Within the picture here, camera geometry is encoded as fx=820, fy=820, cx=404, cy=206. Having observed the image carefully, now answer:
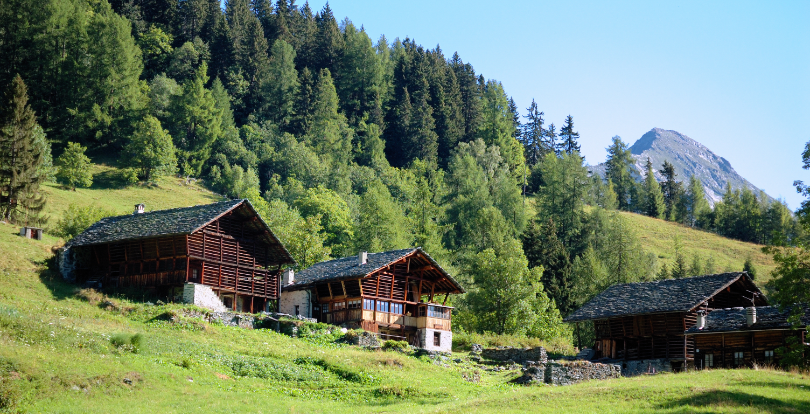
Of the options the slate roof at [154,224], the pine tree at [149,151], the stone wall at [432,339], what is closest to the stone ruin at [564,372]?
the stone wall at [432,339]

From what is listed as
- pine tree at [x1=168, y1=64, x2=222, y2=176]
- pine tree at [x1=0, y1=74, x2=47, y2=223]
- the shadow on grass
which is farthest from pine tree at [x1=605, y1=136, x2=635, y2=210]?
the shadow on grass

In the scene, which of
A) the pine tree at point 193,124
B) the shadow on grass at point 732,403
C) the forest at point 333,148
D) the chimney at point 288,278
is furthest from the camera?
the pine tree at point 193,124

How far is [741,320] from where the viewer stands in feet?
174

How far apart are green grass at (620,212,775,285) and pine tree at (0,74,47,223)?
83.2 metres

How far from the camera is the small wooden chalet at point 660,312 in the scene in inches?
2247

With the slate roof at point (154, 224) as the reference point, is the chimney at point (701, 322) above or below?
below

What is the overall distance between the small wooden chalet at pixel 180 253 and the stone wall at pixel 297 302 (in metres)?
1.40

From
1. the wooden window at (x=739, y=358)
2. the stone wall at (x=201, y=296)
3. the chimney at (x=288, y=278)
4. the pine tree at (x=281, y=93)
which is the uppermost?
the pine tree at (x=281, y=93)

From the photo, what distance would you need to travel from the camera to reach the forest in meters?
83.1

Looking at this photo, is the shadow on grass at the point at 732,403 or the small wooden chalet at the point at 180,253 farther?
the small wooden chalet at the point at 180,253

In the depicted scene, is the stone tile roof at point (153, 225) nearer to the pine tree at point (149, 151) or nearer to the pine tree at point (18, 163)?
the pine tree at point (18, 163)

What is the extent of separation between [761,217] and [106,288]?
433 ft

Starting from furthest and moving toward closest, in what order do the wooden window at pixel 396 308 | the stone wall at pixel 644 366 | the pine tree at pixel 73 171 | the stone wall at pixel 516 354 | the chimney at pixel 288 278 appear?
the pine tree at pixel 73 171, the chimney at pixel 288 278, the wooden window at pixel 396 308, the stone wall at pixel 644 366, the stone wall at pixel 516 354

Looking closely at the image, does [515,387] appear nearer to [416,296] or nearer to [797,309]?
[797,309]
